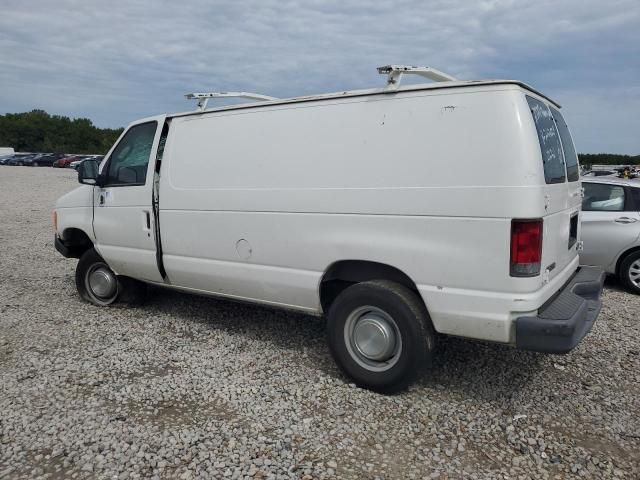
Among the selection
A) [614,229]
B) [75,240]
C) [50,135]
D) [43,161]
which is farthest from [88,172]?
[50,135]

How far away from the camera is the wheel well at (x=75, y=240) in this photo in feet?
20.4

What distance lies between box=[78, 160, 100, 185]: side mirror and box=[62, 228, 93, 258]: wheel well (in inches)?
31.1

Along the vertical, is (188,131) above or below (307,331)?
above

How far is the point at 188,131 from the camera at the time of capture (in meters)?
5.02

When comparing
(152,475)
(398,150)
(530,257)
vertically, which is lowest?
(152,475)

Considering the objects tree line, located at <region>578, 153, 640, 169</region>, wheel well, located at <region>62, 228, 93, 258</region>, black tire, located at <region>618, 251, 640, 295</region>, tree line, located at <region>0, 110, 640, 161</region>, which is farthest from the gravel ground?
tree line, located at <region>0, 110, 640, 161</region>

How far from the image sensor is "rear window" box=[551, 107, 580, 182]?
425 centimetres

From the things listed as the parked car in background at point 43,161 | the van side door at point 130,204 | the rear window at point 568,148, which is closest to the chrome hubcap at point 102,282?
the van side door at point 130,204

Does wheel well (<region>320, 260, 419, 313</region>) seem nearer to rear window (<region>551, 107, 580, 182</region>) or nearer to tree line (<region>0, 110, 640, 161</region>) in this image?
rear window (<region>551, 107, 580, 182</region>)

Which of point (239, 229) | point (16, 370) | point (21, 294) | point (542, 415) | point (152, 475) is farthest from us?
point (21, 294)

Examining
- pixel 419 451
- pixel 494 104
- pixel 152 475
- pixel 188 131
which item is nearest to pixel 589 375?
pixel 419 451

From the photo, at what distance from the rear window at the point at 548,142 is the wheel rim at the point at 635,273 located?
12.4 ft

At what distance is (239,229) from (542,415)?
276 centimetres

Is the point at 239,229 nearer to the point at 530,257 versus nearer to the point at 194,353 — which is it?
the point at 194,353
